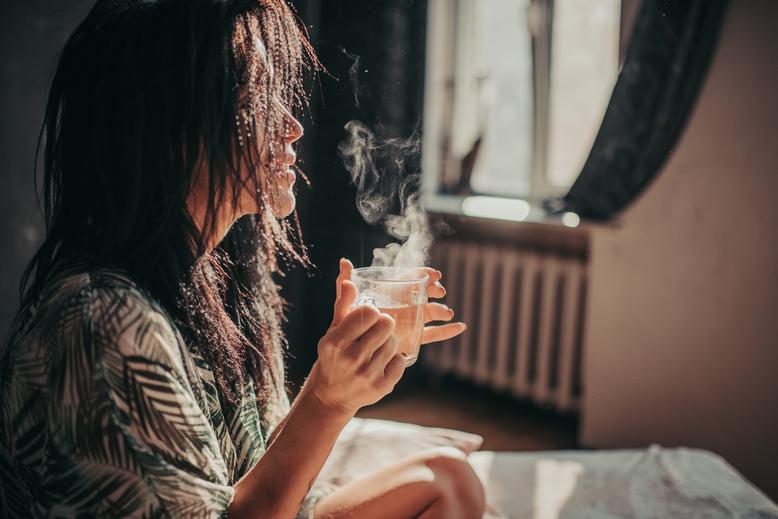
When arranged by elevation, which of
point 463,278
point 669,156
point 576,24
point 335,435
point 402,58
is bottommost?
point 463,278

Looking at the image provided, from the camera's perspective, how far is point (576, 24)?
301cm

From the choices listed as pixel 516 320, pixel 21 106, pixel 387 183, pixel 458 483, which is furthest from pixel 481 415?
pixel 21 106

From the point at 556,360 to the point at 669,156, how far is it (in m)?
1.07

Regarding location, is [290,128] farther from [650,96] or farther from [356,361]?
[650,96]

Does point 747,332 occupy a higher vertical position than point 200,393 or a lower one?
lower

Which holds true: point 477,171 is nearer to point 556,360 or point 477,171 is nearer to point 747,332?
point 556,360

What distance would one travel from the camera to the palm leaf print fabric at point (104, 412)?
2.27 feet

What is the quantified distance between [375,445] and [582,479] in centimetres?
50

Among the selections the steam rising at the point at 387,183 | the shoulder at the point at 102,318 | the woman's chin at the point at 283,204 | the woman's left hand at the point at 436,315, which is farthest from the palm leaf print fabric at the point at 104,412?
the steam rising at the point at 387,183

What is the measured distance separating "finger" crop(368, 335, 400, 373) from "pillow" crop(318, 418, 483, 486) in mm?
707

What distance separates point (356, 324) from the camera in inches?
31.4

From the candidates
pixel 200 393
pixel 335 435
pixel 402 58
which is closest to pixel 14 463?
pixel 200 393

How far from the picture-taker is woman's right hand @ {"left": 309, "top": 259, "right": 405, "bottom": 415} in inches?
31.5

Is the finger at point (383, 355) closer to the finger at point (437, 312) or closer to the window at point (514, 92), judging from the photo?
the finger at point (437, 312)
